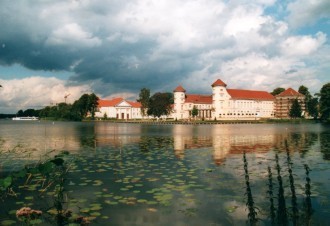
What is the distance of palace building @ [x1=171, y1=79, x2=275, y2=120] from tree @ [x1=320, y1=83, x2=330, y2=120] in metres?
Answer: 57.3

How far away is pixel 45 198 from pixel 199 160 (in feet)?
34.0

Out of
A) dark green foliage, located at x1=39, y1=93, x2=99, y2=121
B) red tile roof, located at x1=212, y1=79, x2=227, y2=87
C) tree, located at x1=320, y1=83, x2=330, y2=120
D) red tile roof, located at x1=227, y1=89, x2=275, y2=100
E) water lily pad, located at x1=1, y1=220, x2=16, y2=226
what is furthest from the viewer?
red tile roof, located at x1=227, y1=89, x2=275, y2=100

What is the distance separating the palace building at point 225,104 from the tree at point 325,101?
5730 centimetres

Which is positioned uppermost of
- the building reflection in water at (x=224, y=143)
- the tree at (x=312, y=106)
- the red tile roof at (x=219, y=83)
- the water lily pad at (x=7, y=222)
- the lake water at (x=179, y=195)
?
the red tile roof at (x=219, y=83)

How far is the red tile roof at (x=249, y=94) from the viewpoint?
16675 centimetres

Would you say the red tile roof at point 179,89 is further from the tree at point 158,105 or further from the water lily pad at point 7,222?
the water lily pad at point 7,222

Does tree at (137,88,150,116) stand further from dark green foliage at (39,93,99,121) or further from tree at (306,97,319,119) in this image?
tree at (306,97,319,119)

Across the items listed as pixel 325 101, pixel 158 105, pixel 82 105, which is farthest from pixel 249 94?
pixel 82 105

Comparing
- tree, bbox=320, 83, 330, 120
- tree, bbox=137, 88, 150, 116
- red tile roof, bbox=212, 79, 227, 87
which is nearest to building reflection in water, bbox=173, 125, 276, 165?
tree, bbox=320, 83, 330, 120

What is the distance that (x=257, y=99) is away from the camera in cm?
17188

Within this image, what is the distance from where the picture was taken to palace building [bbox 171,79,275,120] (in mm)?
163375

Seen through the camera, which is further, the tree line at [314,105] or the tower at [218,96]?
the tower at [218,96]

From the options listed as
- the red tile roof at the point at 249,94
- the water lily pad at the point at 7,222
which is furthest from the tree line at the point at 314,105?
the water lily pad at the point at 7,222

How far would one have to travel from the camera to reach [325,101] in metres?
105
